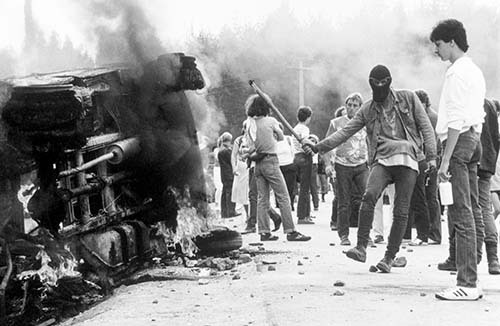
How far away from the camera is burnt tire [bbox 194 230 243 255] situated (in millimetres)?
9852

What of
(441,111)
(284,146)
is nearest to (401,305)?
(441,111)

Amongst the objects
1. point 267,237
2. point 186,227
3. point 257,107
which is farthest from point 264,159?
point 186,227

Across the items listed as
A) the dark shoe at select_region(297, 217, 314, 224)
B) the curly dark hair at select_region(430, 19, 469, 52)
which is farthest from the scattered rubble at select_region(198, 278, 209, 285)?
the dark shoe at select_region(297, 217, 314, 224)

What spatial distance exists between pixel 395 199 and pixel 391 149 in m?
0.49

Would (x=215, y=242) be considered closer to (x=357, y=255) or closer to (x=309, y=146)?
(x=309, y=146)

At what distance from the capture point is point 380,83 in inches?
325

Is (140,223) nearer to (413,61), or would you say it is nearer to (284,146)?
(284,146)

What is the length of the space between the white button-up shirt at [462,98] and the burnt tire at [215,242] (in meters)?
3.74

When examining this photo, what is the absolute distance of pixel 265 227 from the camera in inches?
448

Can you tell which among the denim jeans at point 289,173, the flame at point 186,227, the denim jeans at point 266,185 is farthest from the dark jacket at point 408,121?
the denim jeans at point 289,173

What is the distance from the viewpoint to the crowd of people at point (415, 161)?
6.70 metres

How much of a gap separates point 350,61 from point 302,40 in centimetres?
319

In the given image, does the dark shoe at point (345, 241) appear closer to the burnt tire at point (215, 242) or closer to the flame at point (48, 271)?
the burnt tire at point (215, 242)

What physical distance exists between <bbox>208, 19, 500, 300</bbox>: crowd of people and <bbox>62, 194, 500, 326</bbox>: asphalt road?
11.8 inches
